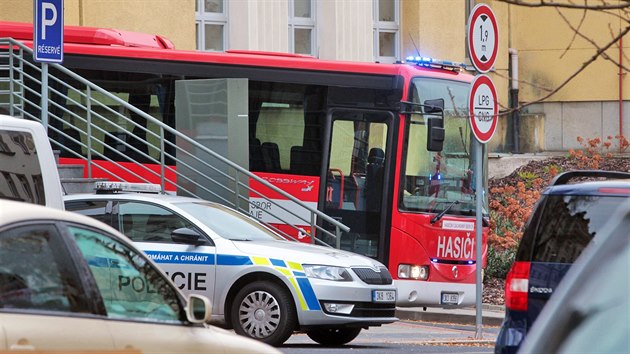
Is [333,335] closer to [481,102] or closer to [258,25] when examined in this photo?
[481,102]

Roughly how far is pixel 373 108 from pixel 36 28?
5628 millimetres

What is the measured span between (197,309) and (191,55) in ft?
39.9

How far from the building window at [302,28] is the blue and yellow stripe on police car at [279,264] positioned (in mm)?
14820

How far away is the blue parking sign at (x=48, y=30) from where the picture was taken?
13.7 m

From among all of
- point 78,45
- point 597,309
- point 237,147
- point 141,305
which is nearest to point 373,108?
point 237,147

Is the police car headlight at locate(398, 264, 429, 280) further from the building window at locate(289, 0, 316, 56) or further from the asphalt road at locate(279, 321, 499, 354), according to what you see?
the building window at locate(289, 0, 316, 56)

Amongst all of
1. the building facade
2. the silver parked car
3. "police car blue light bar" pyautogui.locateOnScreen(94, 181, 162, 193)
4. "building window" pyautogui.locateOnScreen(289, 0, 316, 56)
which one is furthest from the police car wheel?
"building window" pyautogui.locateOnScreen(289, 0, 316, 56)

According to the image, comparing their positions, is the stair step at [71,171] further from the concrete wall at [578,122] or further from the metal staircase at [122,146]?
the concrete wall at [578,122]

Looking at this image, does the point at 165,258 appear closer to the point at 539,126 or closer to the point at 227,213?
the point at 227,213

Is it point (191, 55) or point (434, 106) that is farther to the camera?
point (191, 55)

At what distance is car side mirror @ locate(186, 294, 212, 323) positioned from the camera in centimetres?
656

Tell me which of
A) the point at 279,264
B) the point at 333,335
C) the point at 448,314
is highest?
the point at 279,264

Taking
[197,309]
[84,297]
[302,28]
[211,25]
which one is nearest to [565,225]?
[197,309]

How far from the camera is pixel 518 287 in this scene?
8312mm
